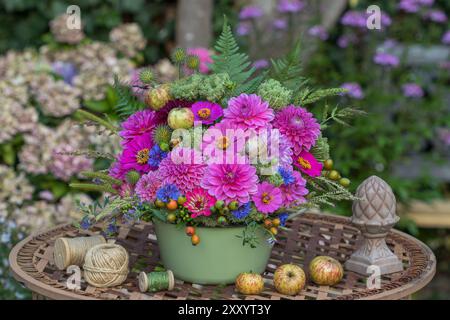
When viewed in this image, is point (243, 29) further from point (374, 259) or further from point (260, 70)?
point (374, 259)

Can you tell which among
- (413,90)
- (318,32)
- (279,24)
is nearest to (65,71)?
(279,24)

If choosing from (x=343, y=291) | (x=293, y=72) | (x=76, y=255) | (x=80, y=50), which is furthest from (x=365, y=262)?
(x=80, y=50)

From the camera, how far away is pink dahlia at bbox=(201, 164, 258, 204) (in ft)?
5.25

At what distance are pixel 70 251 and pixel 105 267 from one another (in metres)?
0.14

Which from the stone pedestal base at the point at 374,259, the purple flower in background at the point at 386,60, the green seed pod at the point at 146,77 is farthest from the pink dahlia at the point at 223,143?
the purple flower in background at the point at 386,60

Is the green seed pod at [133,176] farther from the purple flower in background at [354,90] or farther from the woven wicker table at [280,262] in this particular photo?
the purple flower in background at [354,90]

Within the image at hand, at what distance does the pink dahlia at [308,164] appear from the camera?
5.64 feet

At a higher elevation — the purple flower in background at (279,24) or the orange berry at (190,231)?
the purple flower in background at (279,24)

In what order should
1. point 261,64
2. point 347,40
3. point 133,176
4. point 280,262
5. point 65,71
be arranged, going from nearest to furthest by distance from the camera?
point 133,176 < point 280,262 < point 65,71 < point 261,64 < point 347,40

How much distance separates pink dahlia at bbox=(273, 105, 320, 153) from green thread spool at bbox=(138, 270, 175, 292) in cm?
42

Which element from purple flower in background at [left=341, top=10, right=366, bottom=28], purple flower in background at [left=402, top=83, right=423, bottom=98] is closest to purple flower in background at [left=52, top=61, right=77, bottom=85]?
purple flower in background at [left=341, top=10, right=366, bottom=28]

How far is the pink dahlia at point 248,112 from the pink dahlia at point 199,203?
17cm

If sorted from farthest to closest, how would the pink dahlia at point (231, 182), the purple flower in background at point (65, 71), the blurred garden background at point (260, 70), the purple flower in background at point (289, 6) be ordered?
the purple flower in background at point (289, 6), the purple flower in background at point (65, 71), the blurred garden background at point (260, 70), the pink dahlia at point (231, 182)

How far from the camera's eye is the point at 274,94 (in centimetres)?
168
